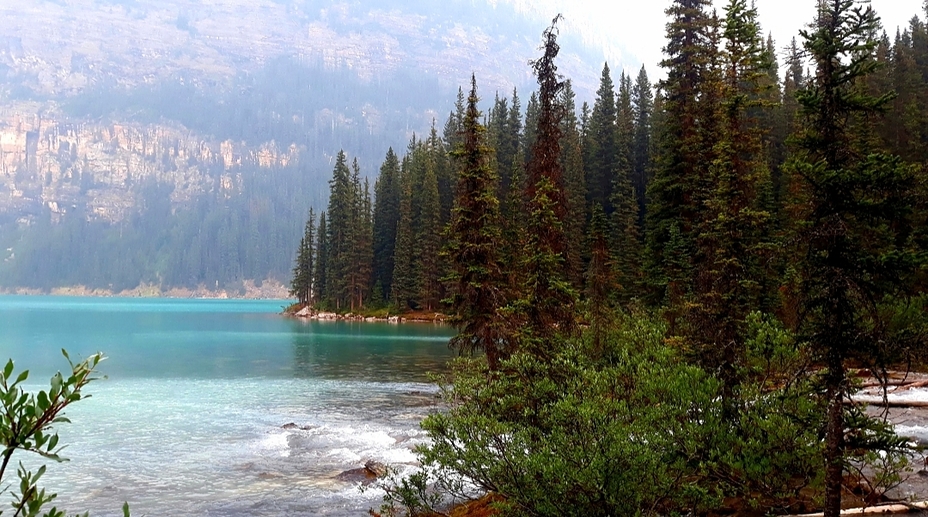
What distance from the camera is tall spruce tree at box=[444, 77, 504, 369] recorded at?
19.4 meters

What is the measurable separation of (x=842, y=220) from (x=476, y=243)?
40.6ft

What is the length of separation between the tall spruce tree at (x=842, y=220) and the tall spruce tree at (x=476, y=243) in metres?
11.1

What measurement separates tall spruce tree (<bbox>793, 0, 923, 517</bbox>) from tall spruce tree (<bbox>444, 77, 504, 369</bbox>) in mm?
11098

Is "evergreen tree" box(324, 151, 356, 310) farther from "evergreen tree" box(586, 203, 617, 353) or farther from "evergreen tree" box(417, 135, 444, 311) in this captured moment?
"evergreen tree" box(586, 203, 617, 353)

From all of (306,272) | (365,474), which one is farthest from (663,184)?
(306,272)

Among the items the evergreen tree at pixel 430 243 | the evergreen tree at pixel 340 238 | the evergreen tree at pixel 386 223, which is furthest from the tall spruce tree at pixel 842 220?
the evergreen tree at pixel 340 238

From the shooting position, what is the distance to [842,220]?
850cm

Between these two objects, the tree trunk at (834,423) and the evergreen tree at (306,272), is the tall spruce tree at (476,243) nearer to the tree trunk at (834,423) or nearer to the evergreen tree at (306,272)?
the tree trunk at (834,423)

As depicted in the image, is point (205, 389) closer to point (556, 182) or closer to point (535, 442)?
point (556, 182)

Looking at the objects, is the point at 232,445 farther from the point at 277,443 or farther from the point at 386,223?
the point at 386,223

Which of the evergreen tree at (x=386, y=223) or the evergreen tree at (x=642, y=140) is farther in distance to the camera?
the evergreen tree at (x=386, y=223)

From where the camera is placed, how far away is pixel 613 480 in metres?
9.13

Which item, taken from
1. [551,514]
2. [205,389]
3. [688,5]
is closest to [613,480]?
[551,514]

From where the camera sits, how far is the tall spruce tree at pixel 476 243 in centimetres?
1941
